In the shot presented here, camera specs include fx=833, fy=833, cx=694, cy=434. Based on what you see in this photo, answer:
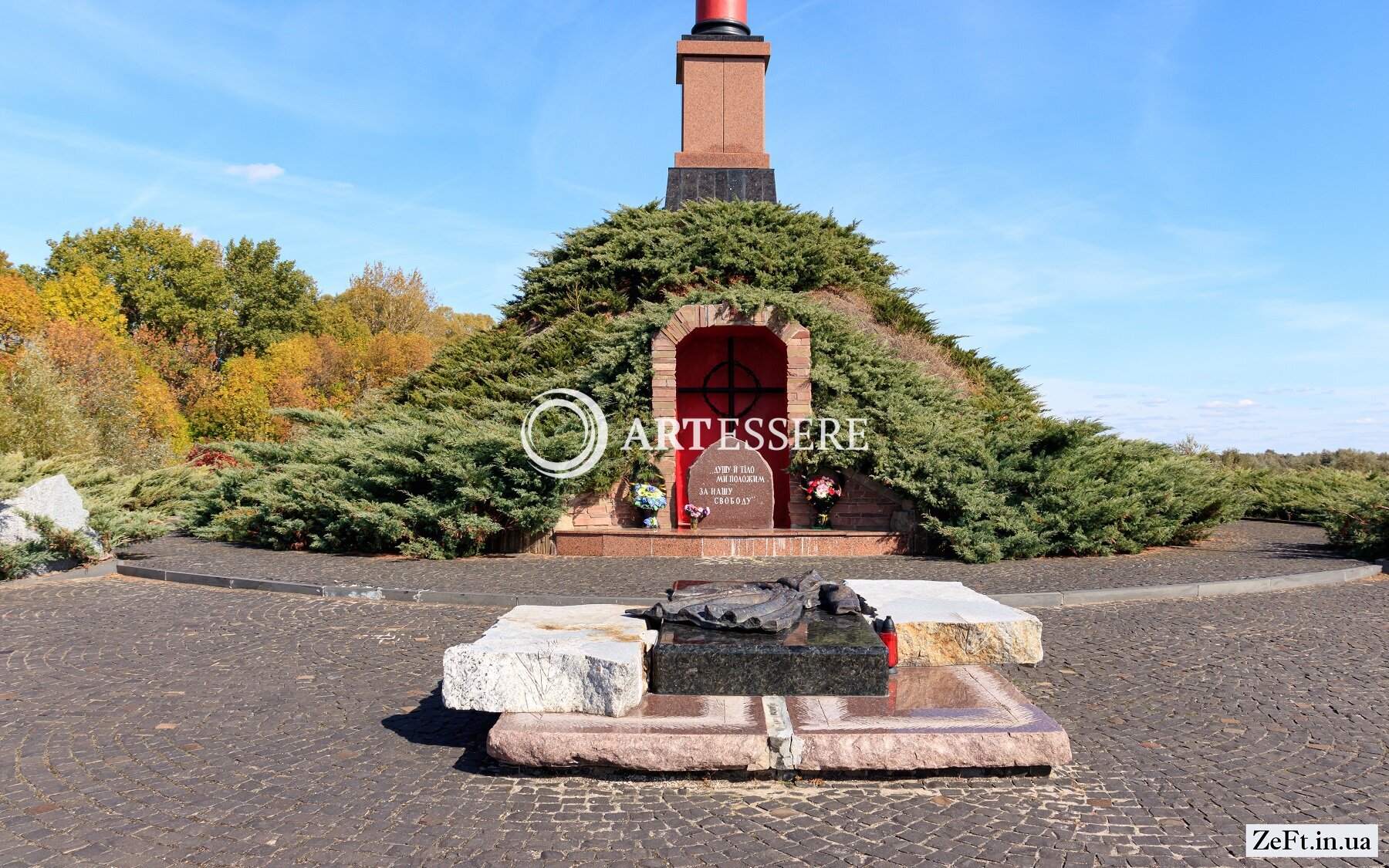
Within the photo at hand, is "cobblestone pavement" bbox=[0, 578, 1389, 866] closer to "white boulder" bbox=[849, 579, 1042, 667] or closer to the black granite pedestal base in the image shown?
"white boulder" bbox=[849, 579, 1042, 667]

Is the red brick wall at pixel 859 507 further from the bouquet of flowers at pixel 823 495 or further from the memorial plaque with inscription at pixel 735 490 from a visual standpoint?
the memorial plaque with inscription at pixel 735 490

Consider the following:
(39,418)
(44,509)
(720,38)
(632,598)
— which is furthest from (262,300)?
(632,598)

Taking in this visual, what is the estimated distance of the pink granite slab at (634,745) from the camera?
12.9ft

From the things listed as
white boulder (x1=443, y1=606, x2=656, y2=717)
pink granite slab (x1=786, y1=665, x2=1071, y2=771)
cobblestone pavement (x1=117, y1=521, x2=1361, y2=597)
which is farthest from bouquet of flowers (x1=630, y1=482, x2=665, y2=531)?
pink granite slab (x1=786, y1=665, x2=1071, y2=771)

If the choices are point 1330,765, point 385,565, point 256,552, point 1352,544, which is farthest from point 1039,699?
point 256,552

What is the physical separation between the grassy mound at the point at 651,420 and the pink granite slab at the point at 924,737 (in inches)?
263

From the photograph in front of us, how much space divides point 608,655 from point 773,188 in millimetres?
15084

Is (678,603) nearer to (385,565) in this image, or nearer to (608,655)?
(608,655)

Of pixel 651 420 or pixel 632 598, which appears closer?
pixel 632 598

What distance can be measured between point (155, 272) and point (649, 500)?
41.1 meters

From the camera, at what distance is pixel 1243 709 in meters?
4.91

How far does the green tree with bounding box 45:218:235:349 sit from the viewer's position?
4081cm

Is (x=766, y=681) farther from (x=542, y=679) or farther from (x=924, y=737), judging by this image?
(x=542, y=679)

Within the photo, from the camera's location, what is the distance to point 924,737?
3.96 m
